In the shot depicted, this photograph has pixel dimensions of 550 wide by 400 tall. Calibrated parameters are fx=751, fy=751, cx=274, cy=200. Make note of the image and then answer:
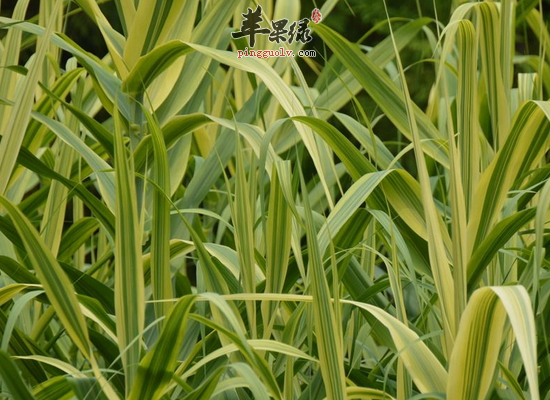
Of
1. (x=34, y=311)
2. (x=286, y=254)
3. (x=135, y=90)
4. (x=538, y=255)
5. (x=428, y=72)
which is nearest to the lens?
(x=538, y=255)

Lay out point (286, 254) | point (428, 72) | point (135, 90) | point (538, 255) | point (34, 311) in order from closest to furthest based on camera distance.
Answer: point (538, 255) → point (286, 254) → point (135, 90) → point (34, 311) → point (428, 72)

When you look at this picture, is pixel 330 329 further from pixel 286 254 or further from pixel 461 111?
pixel 461 111

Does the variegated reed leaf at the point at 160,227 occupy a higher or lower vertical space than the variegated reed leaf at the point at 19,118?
lower

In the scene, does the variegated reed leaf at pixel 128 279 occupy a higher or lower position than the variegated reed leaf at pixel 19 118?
lower

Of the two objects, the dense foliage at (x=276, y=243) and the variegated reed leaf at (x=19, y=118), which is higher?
the variegated reed leaf at (x=19, y=118)

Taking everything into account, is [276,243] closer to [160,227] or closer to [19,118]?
[160,227]

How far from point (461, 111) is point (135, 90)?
271 millimetres

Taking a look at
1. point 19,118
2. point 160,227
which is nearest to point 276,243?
point 160,227

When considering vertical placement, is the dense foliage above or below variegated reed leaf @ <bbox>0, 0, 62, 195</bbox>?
below

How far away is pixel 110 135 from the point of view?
24.6 inches

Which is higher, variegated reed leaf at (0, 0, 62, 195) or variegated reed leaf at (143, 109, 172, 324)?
variegated reed leaf at (0, 0, 62, 195)

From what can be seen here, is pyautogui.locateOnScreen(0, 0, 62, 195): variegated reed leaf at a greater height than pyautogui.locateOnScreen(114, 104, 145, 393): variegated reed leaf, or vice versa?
pyautogui.locateOnScreen(0, 0, 62, 195): variegated reed leaf

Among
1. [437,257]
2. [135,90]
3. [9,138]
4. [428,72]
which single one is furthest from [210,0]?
[428,72]

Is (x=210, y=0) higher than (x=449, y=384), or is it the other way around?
(x=210, y=0)
